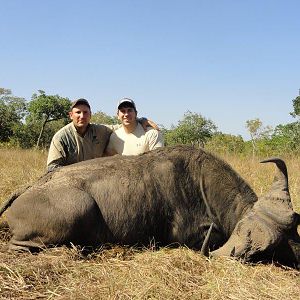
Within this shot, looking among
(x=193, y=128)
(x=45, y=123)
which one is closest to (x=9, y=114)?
(x=45, y=123)

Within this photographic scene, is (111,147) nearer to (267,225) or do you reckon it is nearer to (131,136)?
(131,136)

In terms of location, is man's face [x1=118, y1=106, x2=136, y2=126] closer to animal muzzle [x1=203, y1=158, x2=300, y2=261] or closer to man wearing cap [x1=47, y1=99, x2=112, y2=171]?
man wearing cap [x1=47, y1=99, x2=112, y2=171]

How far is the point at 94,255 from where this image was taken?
14.2 feet

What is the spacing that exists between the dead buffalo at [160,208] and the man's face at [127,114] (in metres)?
1.26

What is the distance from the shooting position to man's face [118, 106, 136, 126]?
6.22 metres

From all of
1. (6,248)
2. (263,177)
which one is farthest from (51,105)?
(6,248)

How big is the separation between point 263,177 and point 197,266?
528 cm

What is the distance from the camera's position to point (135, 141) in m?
6.31

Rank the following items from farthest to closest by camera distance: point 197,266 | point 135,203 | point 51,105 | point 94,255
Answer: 1. point 51,105
2. point 135,203
3. point 94,255
4. point 197,266

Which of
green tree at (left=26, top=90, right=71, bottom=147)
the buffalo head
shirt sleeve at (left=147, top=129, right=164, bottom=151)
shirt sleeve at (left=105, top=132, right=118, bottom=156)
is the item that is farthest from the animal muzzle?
green tree at (left=26, top=90, right=71, bottom=147)

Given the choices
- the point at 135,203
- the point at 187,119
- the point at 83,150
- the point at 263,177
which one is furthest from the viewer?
the point at 187,119

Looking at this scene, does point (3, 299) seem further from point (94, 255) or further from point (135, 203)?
point (135, 203)

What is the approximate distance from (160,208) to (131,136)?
1.91 meters

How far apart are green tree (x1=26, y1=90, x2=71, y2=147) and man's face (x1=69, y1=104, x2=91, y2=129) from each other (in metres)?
35.4
